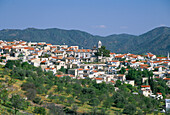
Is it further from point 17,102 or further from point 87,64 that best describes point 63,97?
point 87,64

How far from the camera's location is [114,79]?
39.7 m

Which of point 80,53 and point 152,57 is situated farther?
point 152,57

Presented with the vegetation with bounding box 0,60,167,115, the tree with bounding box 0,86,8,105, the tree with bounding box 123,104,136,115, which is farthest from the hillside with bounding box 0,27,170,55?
the tree with bounding box 0,86,8,105

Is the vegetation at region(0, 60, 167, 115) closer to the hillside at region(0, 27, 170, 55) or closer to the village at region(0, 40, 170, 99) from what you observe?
the village at region(0, 40, 170, 99)

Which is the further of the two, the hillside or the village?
the hillside

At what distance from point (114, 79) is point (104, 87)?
506 centimetres

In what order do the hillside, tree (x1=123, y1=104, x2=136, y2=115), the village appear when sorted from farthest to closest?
the hillside < the village < tree (x1=123, y1=104, x2=136, y2=115)

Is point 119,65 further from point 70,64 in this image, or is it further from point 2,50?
point 2,50

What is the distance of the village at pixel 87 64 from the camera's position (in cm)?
3959

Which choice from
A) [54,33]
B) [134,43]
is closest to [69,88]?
[54,33]

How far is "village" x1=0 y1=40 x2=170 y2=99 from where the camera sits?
3959 cm

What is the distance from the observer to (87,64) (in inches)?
1734

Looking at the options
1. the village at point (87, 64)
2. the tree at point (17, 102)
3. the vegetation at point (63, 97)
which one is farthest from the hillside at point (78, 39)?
the tree at point (17, 102)

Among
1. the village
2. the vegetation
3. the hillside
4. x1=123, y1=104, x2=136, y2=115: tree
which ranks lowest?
x1=123, y1=104, x2=136, y2=115: tree
